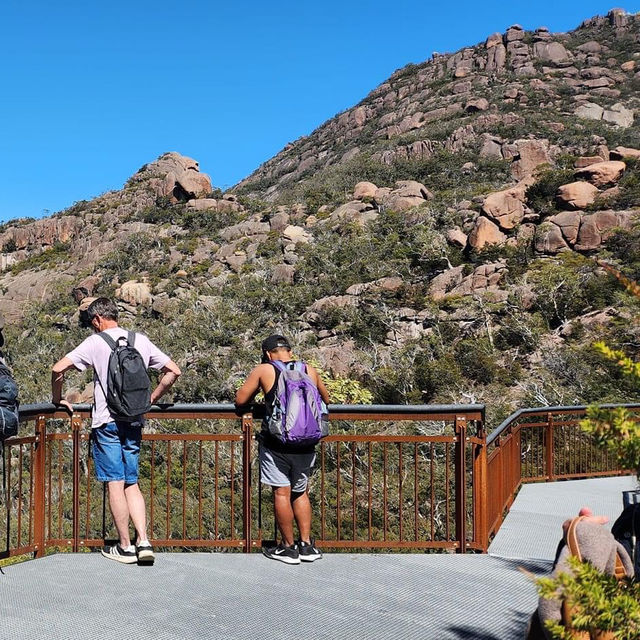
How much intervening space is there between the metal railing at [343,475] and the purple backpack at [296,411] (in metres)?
0.47

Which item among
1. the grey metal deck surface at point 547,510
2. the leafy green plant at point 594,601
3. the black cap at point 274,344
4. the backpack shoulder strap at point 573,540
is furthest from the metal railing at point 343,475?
the leafy green plant at point 594,601

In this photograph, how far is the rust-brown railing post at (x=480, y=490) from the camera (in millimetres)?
5402

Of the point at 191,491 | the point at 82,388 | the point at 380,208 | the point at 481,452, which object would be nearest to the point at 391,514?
the point at 191,491

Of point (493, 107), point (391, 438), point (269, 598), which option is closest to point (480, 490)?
point (391, 438)

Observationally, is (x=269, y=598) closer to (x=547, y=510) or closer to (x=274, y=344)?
(x=274, y=344)

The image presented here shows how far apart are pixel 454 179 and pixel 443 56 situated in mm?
50093

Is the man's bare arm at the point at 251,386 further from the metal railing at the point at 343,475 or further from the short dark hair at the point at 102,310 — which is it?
the short dark hair at the point at 102,310

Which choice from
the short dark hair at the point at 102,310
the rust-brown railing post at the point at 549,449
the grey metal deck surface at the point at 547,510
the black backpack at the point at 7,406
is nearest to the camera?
the black backpack at the point at 7,406

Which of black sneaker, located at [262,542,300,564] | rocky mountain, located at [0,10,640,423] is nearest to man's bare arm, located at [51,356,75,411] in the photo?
black sneaker, located at [262,542,300,564]

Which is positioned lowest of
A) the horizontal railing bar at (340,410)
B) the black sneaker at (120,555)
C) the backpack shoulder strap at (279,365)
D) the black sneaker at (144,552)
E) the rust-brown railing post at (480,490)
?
the black sneaker at (120,555)

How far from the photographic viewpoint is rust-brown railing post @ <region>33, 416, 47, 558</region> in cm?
521

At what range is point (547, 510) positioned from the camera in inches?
297

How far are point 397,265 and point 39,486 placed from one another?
2747cm

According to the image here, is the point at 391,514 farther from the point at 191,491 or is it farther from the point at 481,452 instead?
the point at 481,452
